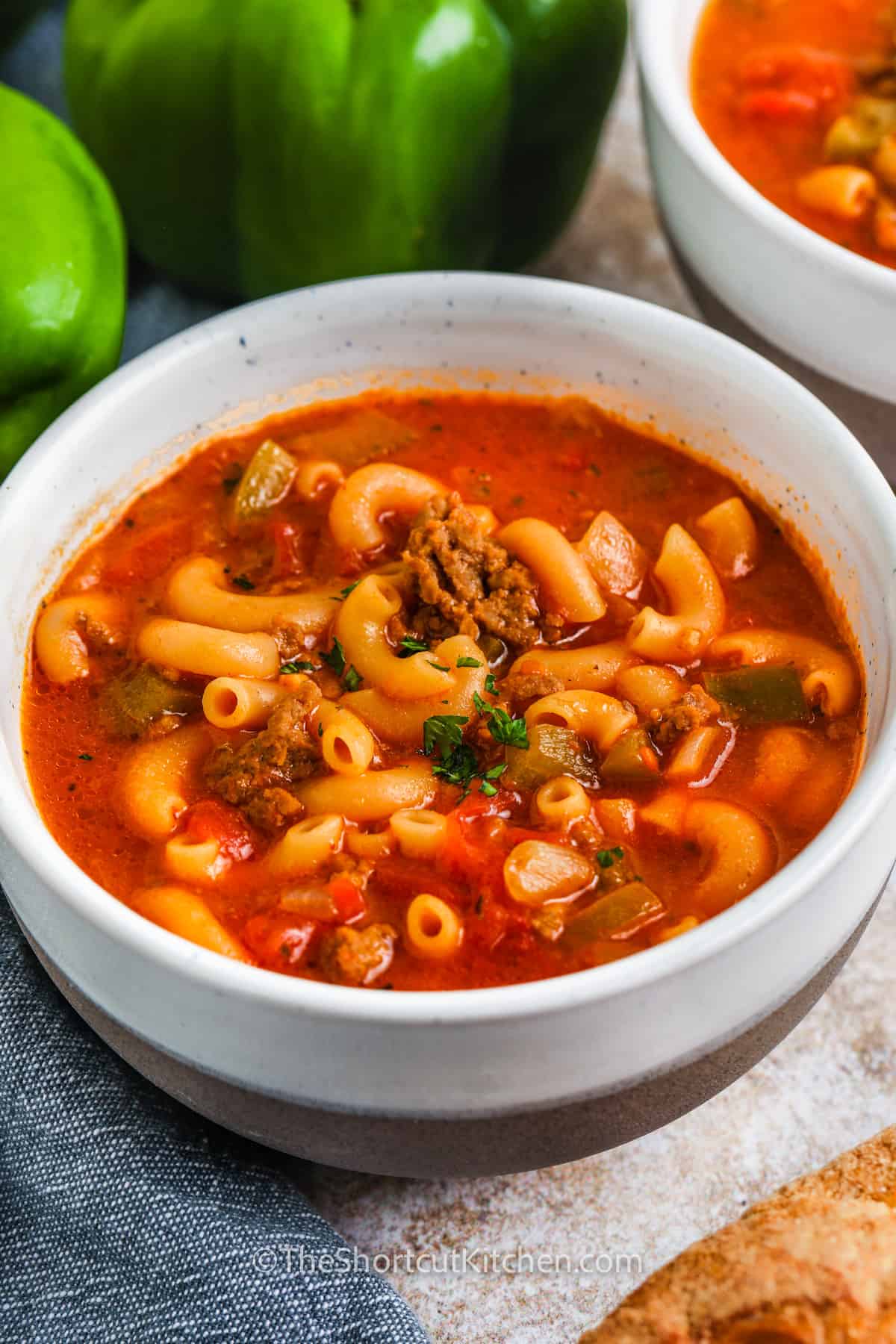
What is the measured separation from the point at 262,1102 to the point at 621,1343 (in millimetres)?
626

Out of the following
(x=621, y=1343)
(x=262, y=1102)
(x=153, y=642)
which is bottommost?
(x=621, y=1343)

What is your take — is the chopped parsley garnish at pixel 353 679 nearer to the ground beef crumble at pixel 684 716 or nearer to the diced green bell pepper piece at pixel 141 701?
the diced green bell pepper piece at pixel 141 701

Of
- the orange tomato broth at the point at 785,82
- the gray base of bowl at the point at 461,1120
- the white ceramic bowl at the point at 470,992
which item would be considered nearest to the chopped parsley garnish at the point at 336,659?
the white ceramic bowl at the point at 470,992

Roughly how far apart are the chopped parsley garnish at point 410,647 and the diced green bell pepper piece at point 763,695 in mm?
506

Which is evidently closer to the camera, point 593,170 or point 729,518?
point 729,518

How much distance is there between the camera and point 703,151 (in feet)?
11.6

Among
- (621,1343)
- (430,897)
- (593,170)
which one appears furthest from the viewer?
(593,170)

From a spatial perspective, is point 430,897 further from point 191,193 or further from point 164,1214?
point 191,193

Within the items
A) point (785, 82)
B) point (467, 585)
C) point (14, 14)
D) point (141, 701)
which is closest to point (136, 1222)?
point (141, 701)

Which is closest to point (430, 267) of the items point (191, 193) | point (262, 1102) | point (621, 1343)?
point (191, 193)

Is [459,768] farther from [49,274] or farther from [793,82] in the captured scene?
[793,82]

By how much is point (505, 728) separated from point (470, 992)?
62cm

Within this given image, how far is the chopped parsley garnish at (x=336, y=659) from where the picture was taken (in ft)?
9.66

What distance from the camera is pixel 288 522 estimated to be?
10.6 feet
